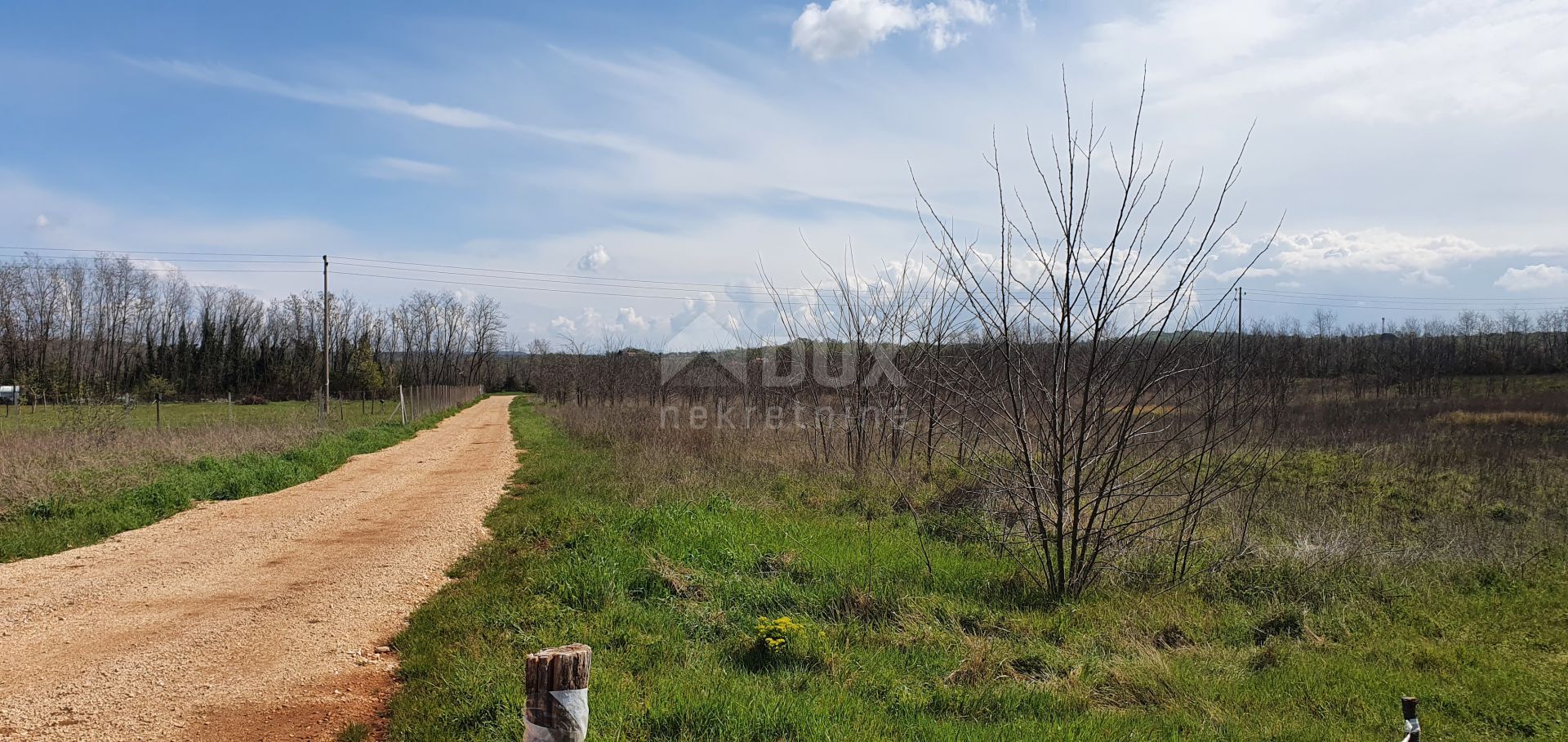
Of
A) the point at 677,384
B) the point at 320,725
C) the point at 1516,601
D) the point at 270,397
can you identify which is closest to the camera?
the point at 320,725

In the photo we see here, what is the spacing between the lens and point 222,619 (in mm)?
5312

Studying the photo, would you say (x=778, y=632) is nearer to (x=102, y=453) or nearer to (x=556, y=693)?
(x=556, y=693)

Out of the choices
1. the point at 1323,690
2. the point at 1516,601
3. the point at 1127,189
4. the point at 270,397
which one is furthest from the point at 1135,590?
the point at 270,397

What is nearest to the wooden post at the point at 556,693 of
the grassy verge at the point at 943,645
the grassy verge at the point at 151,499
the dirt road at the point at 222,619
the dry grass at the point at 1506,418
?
the grassy verge at the point at 943,645

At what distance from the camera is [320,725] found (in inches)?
148

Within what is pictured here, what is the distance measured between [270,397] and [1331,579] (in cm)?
7032

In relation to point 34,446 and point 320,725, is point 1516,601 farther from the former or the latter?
point 34,446

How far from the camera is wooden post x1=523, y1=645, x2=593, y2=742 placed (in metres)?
2.45

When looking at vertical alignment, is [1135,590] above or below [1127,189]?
below

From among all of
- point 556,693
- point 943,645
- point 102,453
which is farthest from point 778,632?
point 102,453

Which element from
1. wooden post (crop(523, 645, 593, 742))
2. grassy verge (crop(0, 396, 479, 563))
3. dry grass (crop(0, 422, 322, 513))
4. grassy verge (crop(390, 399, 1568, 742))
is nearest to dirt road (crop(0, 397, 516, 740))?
grassy verge (crop(0, 396, 479, 563))

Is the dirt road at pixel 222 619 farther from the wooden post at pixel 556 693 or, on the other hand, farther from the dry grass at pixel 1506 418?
the dry grass at pixel 1506 418

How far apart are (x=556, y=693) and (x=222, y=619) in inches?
168

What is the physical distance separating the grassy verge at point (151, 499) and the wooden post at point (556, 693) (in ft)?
24.5
